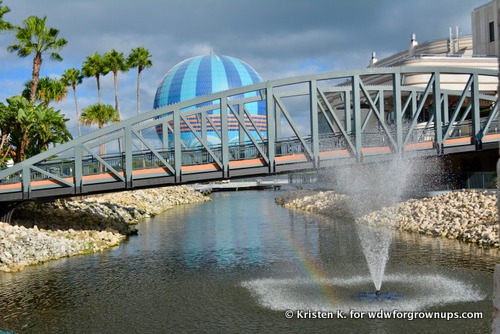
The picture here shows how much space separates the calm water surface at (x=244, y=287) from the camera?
16.2 m

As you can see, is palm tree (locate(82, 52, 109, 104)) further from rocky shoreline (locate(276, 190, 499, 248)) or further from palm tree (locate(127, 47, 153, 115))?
rocky shoreline (locate(276, 190, 499, 248))

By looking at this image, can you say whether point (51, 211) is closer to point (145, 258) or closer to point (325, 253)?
point (145, 258)

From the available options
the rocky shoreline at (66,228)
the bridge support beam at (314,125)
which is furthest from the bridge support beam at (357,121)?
the rocky shoreline at (66,228)

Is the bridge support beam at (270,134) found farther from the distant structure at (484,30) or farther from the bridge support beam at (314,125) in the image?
the distant structure at (484,30)

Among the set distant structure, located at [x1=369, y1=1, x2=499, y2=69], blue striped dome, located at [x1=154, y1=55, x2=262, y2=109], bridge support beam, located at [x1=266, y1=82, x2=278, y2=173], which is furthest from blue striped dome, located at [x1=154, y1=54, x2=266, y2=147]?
bridge support beam, located at [x1=266, y1=82, x2=278, y2=173]

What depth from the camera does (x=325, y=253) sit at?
27.7 metres

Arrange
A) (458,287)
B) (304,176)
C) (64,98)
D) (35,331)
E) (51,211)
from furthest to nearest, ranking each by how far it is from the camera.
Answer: (304,176), (64,98), (51,211), (458,287), (35,331)

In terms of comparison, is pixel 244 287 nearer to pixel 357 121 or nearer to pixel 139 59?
pixel 357 121

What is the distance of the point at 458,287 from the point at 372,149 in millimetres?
16158

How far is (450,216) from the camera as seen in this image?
32.8 meters

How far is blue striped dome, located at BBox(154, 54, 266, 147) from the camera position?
117 meters

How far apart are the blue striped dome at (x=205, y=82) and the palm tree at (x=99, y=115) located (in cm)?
4661

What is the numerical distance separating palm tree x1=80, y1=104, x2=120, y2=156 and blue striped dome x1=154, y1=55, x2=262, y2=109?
4870cm

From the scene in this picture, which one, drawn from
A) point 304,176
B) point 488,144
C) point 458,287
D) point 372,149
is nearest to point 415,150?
point 372,149
